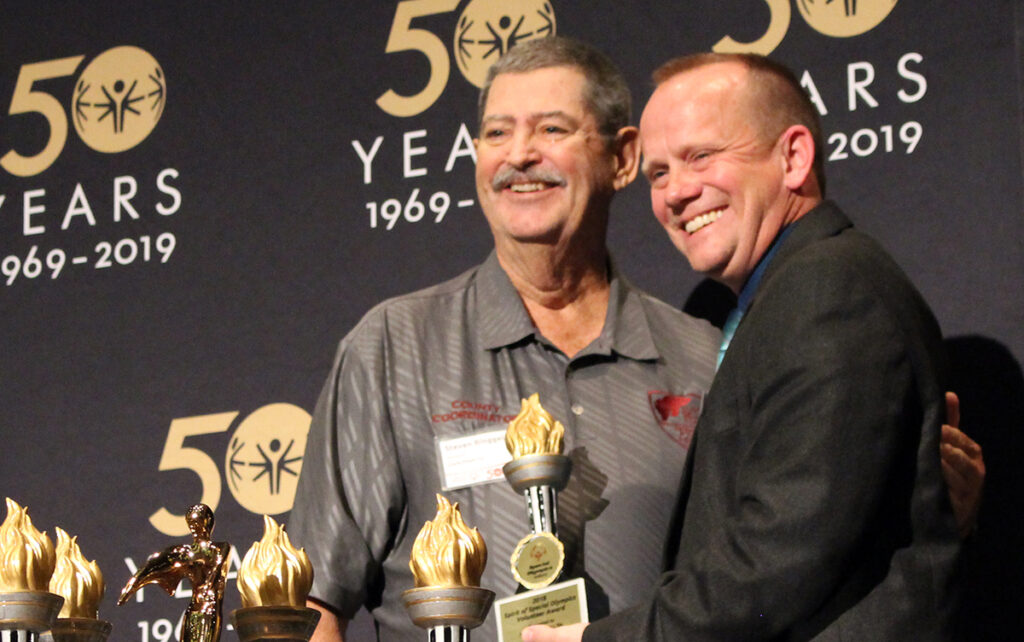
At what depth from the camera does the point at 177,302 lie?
148 inches

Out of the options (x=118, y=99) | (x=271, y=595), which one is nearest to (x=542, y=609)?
(x=271, y=595)

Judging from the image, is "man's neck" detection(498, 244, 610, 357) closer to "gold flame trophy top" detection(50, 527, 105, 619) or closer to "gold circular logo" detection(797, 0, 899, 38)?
"gold circular logo" detection(797, 0, 899, 38)

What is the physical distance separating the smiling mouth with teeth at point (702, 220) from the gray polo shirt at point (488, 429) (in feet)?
1.57

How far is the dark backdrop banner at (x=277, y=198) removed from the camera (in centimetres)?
317

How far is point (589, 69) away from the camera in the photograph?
123 inches

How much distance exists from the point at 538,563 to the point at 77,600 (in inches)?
25.4

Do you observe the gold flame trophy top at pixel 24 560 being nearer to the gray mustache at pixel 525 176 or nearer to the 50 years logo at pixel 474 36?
the gray mustache at pixel 525 176

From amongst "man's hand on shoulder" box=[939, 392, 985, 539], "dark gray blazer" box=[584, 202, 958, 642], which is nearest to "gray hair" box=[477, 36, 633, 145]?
"man's hand on shoulder" box=[939, 392, 985, 539]

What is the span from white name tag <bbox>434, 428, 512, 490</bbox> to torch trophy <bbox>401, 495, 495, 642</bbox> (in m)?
0.75

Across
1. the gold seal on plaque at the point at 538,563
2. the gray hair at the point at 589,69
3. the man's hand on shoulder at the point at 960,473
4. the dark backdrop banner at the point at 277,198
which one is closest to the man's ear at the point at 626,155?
the gray hair at the point at 589,69

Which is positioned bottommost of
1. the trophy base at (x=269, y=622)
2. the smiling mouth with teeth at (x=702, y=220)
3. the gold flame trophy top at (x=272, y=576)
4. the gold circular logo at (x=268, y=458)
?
the trophy base at (x=269, y=622)

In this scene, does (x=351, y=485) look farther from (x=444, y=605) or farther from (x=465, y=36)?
(x=465, y=36)

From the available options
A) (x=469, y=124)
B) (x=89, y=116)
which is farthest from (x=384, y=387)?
(x=89, y=116)

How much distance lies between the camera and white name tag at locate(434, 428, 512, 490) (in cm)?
287
